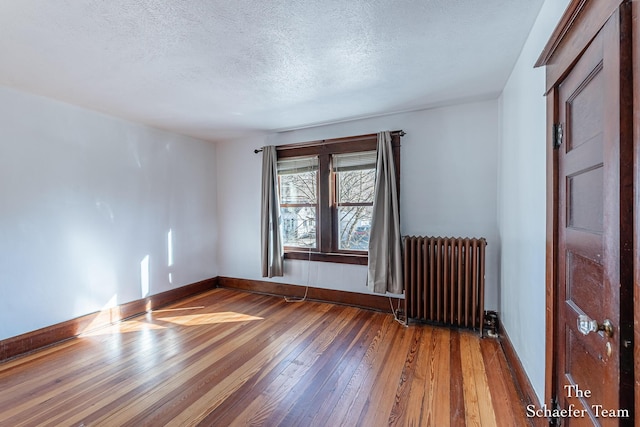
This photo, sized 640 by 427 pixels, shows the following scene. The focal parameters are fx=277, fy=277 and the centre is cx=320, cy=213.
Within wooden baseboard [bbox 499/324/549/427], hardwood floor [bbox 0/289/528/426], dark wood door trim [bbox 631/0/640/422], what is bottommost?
hardwood floor [bbox 0/289/528/426]

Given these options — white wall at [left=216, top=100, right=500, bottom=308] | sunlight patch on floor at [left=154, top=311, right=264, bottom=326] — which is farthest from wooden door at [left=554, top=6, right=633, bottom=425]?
sunlight patch on floor at [left=154, top=311, right=264, bottom=326]

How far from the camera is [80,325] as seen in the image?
2.88 meters

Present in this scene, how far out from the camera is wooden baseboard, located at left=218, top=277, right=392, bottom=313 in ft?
11.2

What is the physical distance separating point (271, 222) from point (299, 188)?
0.63 meters

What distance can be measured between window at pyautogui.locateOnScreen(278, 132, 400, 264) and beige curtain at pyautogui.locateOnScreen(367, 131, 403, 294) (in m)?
0.16

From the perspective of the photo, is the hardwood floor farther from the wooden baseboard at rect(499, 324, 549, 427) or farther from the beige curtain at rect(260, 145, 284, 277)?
the beige curtain at rect(260, 145, 284, 277)

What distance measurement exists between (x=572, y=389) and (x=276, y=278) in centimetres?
345

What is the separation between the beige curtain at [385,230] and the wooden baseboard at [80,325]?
2758 mm

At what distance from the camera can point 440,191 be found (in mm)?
3141

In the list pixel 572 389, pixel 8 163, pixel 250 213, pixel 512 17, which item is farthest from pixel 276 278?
pixel 512 17

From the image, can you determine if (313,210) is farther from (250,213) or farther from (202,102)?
(202,102)

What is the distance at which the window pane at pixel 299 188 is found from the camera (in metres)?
3.88

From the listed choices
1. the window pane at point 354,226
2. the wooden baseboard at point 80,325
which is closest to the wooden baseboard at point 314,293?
the window pane at point 354,226

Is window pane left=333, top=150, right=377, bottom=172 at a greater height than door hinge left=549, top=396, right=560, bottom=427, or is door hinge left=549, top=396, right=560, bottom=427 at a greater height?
window pane left=333, top=150, right=377, bottom=172
